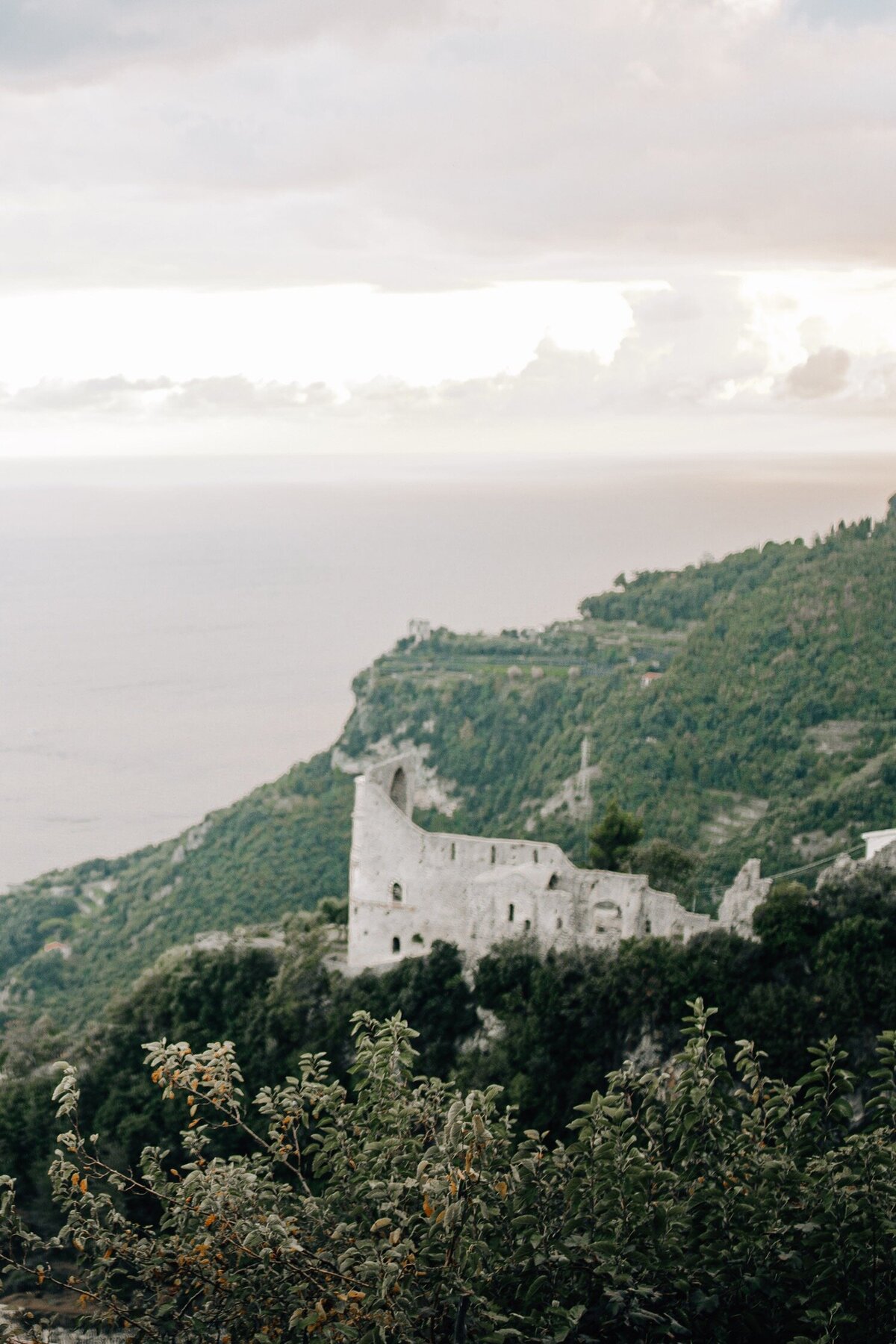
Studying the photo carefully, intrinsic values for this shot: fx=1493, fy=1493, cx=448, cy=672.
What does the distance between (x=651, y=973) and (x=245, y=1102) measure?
653 cm

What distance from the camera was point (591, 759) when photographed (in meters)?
43.0

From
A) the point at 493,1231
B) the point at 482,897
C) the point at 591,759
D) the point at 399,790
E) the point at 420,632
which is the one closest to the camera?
the point at 493,1231

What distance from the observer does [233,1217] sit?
26.7 ft

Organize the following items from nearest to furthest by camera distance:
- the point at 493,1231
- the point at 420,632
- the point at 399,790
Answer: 1. the point at 493,1231
2. the point at 399,790
3. the point at 420,632

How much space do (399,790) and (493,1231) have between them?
16712 mm

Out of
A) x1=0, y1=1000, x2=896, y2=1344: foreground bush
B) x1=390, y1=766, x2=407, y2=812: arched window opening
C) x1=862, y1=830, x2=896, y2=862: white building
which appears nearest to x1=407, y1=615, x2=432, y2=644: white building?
x1=390, y1=766, x2=407, y2=812: arched window opening

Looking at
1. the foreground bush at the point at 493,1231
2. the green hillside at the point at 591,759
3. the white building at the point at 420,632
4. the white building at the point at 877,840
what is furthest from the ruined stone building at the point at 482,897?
the white building at the point at 420,632

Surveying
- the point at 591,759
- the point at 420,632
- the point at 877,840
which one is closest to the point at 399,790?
the point at 877,840

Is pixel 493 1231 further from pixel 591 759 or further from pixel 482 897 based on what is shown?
pixel 591 759

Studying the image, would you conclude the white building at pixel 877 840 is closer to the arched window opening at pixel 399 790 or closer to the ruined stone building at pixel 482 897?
the ruined stone building at pixel 482 897

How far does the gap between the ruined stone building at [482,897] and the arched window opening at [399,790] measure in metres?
1.13

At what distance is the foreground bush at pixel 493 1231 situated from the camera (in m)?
7.60

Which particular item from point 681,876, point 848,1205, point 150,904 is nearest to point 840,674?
point 681,876

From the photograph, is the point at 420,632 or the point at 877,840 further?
the point at 420,632
